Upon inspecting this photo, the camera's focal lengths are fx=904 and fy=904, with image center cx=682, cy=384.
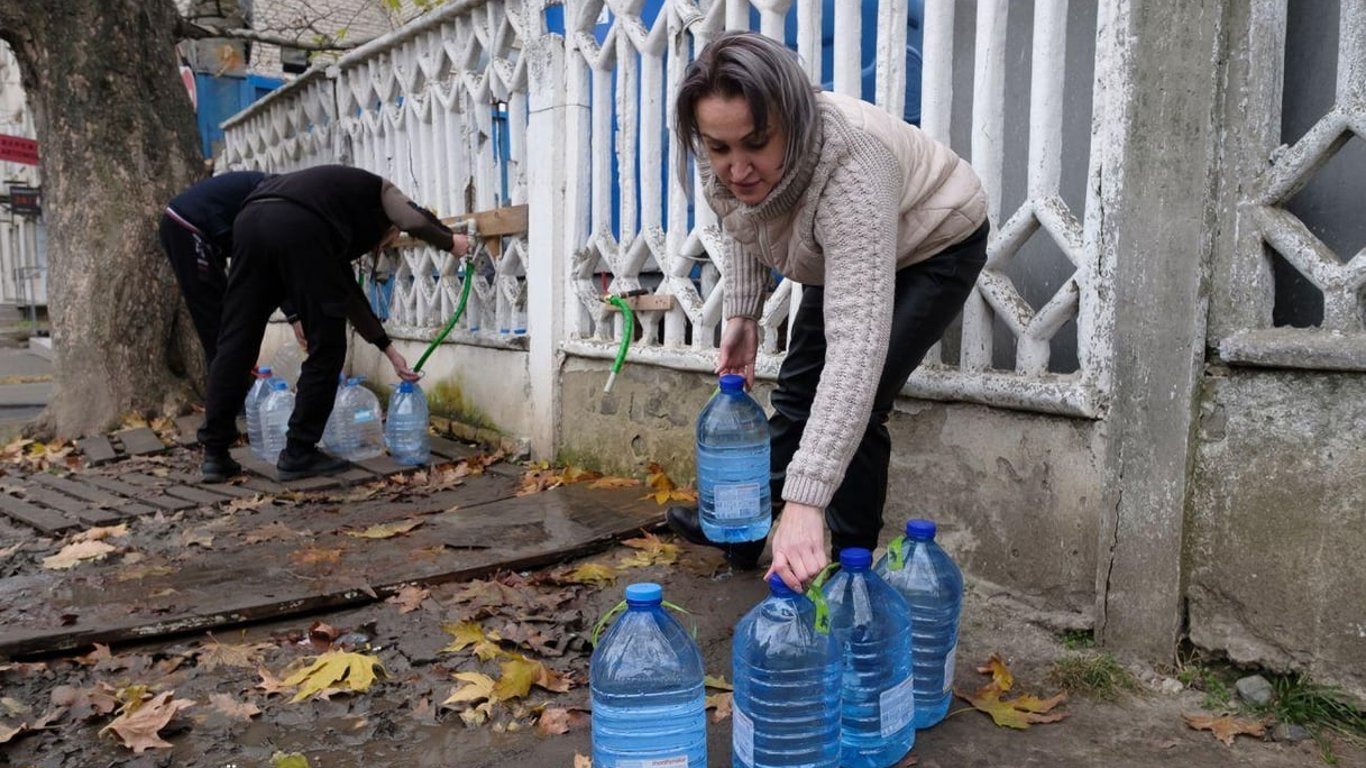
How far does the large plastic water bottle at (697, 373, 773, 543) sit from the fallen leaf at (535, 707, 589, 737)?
0.77 metres

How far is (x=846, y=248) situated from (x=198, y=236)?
4582 mm

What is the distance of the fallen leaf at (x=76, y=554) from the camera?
350 cm

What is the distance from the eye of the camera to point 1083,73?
2.81 meters

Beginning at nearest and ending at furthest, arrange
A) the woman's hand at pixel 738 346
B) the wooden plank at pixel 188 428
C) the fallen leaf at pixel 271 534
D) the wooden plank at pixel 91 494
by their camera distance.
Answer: the woman's hand at pixel 738 346 → the fallen leaf at pixel 271 534 → the wooden plank at pixel 91 494 → the wooden plank at pixel 188 428

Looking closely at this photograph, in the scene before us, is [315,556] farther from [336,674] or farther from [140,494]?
[140,494]

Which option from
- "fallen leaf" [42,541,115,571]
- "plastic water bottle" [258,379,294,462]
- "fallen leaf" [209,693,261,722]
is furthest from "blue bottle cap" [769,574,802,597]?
A: "plastic water bottle" [258,379,294,462]

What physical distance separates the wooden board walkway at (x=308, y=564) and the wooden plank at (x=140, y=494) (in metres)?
0.33

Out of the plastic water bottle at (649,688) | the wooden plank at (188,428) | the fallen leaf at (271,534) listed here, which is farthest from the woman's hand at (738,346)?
the wooden plank at (188,428)

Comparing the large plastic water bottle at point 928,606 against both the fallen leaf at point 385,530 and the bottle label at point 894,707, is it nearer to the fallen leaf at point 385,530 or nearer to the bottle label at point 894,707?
the bottle label at point 894,707

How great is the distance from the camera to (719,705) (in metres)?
2.33

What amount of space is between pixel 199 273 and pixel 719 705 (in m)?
4.54

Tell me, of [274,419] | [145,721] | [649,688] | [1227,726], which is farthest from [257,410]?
[1227,726]

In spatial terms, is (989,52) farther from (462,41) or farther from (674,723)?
(462,41)

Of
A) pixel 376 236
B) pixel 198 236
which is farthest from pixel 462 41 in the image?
pixel 198 236
